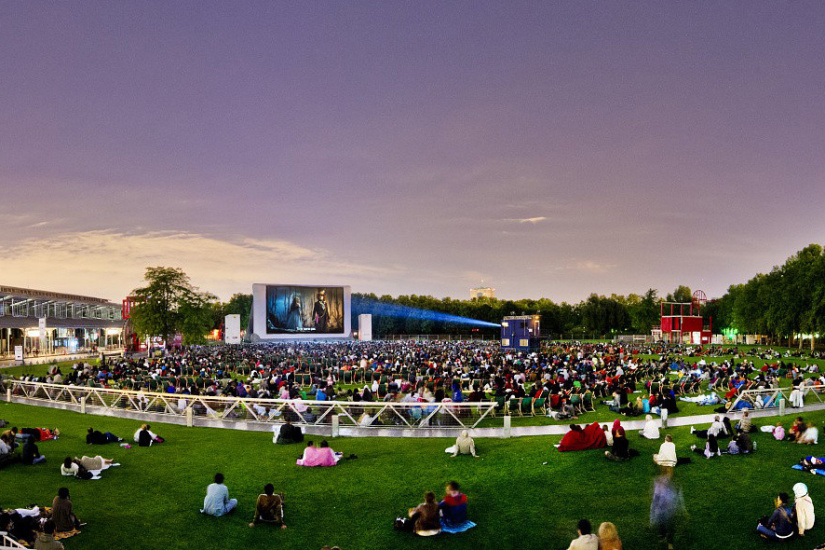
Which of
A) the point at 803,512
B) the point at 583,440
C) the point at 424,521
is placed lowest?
the point at 424,521

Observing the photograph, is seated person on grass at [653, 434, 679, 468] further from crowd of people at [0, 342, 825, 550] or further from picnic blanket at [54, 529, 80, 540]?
picnic blanket at [54, 529, 80, 540]

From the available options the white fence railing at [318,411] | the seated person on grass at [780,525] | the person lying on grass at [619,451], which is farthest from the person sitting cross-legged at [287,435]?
the seated person on grass at [780,525]

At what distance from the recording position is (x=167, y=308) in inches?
2383

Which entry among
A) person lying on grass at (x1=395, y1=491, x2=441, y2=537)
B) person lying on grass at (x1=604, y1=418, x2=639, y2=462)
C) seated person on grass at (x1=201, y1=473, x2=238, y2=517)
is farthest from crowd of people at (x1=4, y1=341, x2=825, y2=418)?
person lying on grass at (x1=395, y1=491, x2=441, y2=537)

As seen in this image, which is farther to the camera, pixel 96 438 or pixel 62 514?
pixel 96 438

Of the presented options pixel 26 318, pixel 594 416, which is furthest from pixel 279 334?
pixel 594 416

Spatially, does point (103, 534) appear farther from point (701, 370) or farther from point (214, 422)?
point (701, 370)

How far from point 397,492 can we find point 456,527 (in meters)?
2.09

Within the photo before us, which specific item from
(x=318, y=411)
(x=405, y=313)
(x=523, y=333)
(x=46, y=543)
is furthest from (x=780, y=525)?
(x=405, y=313)

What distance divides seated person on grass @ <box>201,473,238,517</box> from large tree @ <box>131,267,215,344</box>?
5322cm

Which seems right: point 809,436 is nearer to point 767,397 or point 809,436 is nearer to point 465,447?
point 767,397

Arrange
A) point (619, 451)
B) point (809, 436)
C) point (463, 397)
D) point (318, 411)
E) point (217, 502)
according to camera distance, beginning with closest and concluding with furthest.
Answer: point (217, 502) → point (619, 451) → point (809, 436) → point (318, 411) → point (463, 397)

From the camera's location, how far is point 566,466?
43.1 ft

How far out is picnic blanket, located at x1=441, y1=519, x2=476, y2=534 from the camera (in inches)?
391
